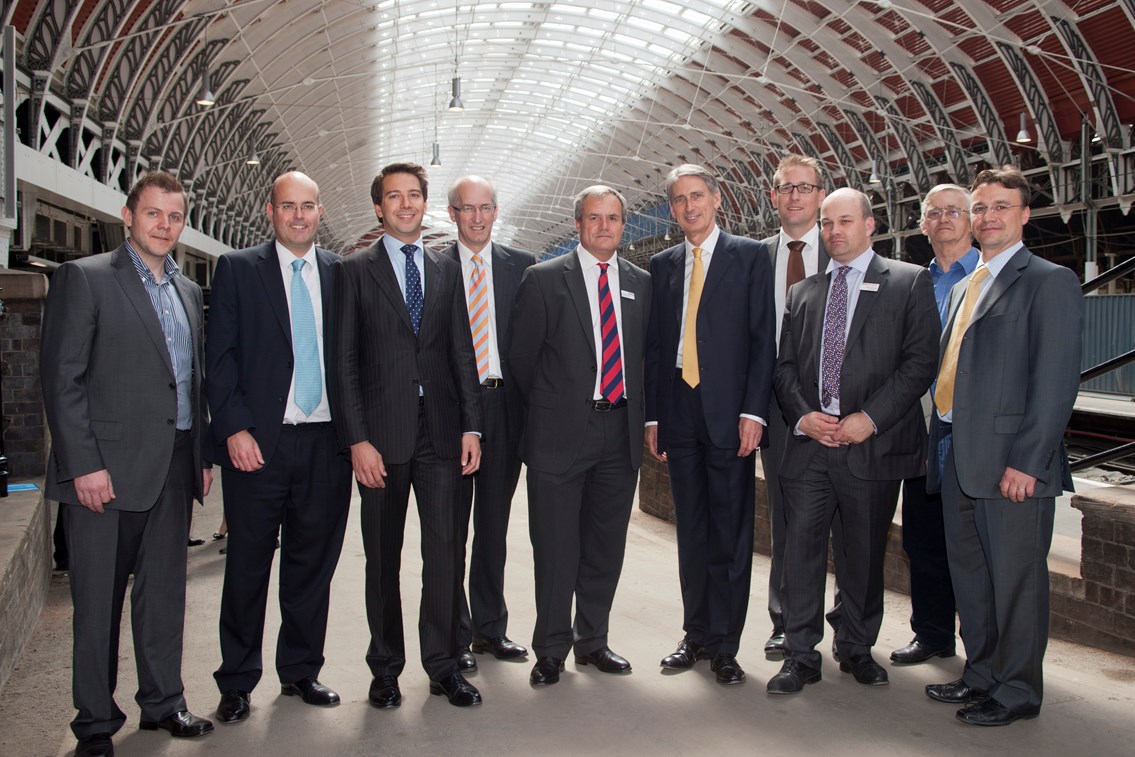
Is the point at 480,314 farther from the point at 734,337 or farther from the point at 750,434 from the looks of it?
the point at 750,434

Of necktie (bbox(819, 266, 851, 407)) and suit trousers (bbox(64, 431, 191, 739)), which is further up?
necktie (bbox(819, 266, 851, 407))

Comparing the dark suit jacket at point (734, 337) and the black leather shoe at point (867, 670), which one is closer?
the black leather shoe at point (867, 670)

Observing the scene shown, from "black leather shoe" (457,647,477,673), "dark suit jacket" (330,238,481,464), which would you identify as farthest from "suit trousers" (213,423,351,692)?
"black leather shoe" (457,647,477,673)

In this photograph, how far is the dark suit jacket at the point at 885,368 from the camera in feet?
12.5

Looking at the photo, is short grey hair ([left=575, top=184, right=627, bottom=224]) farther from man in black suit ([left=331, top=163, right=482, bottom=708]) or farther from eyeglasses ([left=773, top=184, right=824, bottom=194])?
eyeglasses ([left=773, top=184, right=824, bottom=194])

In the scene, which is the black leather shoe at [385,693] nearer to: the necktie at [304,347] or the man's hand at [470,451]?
the man's hand at [470,451]

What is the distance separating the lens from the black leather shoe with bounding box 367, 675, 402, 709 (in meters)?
3.62

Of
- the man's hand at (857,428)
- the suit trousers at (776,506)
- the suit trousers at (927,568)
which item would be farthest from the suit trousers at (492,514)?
the suit trousers at (927,568)

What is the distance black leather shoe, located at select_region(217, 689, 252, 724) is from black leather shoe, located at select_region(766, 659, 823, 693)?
198 cm

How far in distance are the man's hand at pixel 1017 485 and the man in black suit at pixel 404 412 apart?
197cm

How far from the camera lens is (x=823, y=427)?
384cm

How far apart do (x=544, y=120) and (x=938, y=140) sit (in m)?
18.6

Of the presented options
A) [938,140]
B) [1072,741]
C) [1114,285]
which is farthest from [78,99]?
[1114,285]

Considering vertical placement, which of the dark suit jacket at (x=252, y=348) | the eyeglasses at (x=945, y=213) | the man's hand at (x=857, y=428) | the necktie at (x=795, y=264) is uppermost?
the eyeglasses at (x=945, y=213)
